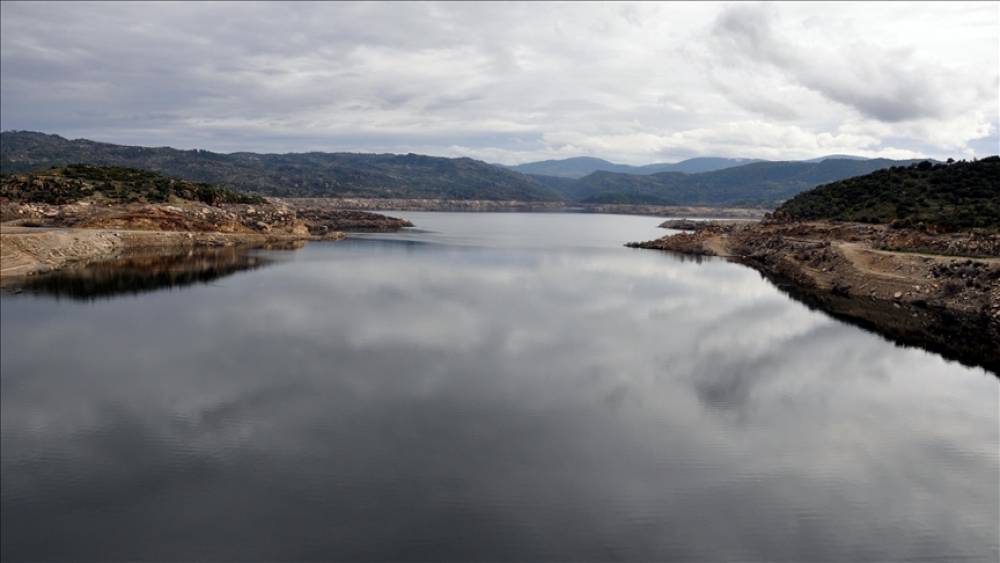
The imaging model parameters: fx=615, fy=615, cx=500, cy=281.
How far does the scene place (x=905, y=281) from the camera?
45031 mm

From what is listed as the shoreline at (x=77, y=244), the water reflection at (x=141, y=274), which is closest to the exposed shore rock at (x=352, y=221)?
the shoreline at (x=77, y=244)

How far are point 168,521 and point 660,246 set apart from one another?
3424 inches

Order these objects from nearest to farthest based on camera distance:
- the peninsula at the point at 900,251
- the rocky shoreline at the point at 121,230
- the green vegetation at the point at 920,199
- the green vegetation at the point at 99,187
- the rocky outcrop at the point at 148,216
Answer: the peninsula at the point at 900,251
the rocky shoreline at the point at 121,230
the green vegetation at the point at 920,199
the rocky outcrop at the point at 148,216
the green vegetation at the point at 99,187

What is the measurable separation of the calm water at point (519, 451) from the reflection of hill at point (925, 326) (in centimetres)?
161

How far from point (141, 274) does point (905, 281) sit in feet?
185

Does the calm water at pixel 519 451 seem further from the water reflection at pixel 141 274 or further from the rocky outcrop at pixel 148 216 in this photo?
the rocky outcrop at pixel 148 216

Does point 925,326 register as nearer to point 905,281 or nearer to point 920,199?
point 905,281

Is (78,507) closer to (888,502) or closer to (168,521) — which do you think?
(168,521)

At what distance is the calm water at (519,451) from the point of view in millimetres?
12141

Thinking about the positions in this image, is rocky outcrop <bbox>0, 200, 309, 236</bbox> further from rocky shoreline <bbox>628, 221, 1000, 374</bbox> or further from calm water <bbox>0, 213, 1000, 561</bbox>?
rocky shoreline <bbox>628, 221, 1000, 374</bbox>

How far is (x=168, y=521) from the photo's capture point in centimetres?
1218

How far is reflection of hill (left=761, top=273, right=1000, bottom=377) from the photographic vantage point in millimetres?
29578

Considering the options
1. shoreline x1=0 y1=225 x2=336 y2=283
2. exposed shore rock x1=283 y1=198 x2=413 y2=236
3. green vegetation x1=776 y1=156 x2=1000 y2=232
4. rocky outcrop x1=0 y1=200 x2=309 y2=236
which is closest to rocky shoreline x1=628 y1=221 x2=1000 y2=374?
green vegetation x1=776 y1=156 x2=1000 y2=232

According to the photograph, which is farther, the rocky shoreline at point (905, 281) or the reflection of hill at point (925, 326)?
the rocky shoreline at point (905, 281)
